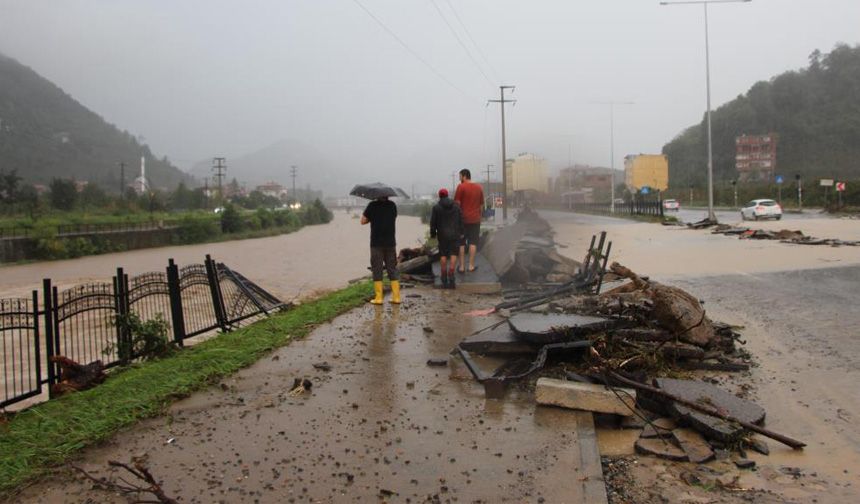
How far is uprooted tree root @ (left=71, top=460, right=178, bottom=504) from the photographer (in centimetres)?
331

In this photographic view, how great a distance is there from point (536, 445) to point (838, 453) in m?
1.91

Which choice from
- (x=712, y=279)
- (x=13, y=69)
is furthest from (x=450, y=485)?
(x=13, y=69)

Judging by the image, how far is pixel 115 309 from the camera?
7.18 meters

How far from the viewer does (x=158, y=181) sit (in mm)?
144125

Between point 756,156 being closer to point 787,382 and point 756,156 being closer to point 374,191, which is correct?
point 374,191

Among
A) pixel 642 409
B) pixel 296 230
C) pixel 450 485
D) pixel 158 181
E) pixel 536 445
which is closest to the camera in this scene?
pixel 450 485

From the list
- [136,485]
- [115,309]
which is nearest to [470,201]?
[115,309]

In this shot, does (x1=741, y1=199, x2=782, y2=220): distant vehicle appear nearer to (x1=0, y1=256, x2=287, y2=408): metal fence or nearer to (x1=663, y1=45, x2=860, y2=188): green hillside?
(x1=0, y1=256, x2=287, y2=408): metal fence

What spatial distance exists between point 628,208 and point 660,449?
51.5m

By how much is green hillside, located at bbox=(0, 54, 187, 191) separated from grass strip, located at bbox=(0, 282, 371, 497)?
10467 cm

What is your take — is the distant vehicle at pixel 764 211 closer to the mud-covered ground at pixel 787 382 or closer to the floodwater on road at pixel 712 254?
the floodwater on road at pixel 712 254

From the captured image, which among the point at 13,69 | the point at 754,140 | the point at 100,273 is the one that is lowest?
the point at 100,273

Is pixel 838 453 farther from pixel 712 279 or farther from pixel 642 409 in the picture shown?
pixel 712 279

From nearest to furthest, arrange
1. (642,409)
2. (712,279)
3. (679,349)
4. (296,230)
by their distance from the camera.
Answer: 1. (642,409)
2. (679,349)
3. (712,279)
4. (296,230)
